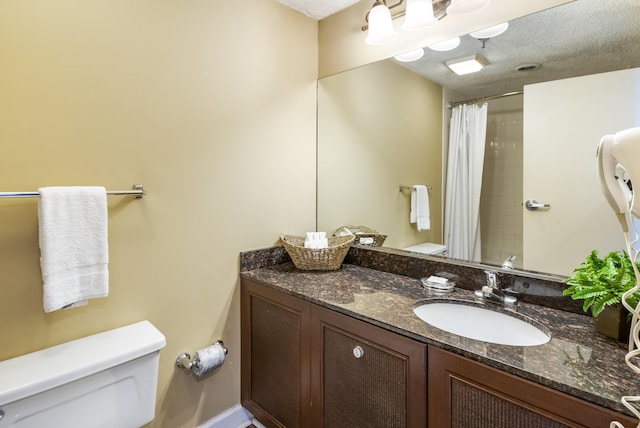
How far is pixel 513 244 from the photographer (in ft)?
4.58

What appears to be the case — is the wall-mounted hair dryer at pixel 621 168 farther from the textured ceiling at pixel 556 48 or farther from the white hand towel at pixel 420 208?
the white hand towel at pixel 420 208

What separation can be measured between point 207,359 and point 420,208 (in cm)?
129

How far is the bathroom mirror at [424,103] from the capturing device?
120cm

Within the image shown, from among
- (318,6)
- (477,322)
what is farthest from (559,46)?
(318,6)

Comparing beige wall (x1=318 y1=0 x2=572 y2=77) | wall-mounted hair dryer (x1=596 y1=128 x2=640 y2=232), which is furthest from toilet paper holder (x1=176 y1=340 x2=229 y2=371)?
beige wall (x1=318 y1=0 x2=572 y2=77)

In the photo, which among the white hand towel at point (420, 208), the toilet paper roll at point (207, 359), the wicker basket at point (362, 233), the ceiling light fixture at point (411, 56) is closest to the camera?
the toilet paper roll at point (207, 359)

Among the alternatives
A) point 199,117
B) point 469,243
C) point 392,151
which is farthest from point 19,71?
point 469,243

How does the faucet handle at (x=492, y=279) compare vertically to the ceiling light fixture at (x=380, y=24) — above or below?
below

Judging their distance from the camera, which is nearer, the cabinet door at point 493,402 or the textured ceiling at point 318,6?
the cabinet door at point 493,402

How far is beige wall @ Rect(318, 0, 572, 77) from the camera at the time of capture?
4.41ft

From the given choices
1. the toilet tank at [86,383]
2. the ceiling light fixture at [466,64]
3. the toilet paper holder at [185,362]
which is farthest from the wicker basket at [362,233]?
the toilet tank at [86,383]

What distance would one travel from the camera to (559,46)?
49.9 inches

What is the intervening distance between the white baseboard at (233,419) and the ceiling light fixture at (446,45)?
2049 millimetres

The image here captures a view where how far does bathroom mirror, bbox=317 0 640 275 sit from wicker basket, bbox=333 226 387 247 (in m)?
0.04
